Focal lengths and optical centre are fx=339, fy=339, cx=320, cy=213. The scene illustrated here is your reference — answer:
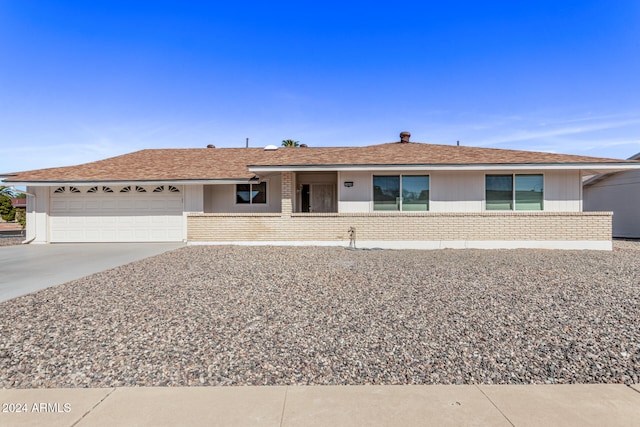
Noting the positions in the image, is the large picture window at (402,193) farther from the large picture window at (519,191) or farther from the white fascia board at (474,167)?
the large picture window at (519,191)

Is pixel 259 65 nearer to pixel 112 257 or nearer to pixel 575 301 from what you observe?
pixel 112 257

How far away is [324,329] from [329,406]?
1.57 metres

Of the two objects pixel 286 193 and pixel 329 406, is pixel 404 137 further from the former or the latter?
pixel 329 406

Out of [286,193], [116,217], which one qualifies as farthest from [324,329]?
[116,217]

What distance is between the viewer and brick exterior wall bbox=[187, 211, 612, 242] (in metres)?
12.2

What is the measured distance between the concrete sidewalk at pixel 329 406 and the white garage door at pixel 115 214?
12359 mm

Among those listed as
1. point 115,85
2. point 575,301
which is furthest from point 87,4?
point 575,301

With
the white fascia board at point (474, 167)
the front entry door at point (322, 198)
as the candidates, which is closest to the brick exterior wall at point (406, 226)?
the white fascia board at point (474, 167)

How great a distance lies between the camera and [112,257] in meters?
10.2

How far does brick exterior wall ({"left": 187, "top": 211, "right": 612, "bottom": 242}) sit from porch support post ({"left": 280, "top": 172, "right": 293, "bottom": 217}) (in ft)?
0.13

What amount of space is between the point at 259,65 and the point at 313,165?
7656 mm

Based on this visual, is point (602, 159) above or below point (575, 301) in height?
above

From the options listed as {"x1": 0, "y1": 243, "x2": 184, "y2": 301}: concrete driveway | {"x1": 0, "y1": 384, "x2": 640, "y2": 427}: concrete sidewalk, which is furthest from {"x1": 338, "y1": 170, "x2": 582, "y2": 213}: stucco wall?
{"x1": 0, "y1": 384, "x2": 640, "y2": 427}: concrete sidewalk

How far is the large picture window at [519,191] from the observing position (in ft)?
41.9
